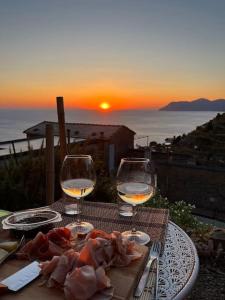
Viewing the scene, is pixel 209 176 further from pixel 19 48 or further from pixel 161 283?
pixel 161 283

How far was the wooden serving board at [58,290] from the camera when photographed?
720mm

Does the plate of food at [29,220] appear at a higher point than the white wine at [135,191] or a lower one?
lower

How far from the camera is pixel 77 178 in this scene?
51.6 inches

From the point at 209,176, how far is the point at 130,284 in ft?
54.4

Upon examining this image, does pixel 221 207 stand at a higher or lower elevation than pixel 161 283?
lower

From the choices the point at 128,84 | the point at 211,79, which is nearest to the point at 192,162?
the point at 211,79

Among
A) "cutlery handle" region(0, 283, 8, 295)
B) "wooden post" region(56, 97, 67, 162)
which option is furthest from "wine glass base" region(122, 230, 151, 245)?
"wooden post" region(56, 97, 67, 162)

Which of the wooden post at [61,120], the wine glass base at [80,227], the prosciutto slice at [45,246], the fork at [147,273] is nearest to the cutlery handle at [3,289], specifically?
the prosciutto slice at [45,246]

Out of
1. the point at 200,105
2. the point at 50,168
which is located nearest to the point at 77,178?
the point at 50,168

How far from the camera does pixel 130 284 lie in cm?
78

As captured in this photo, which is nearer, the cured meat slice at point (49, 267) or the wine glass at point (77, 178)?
the cured meat slice at point (49, 267)

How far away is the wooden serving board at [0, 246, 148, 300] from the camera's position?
72 centimetres

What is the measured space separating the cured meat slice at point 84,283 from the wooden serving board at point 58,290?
3cm

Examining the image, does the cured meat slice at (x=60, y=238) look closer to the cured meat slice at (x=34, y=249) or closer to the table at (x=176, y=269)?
the cured meat slice at (x=34, y=249)
